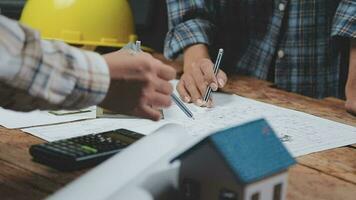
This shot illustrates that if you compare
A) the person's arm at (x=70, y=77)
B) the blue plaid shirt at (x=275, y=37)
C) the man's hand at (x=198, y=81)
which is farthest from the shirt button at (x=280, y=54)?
the person's arm at (x=70, y=77)

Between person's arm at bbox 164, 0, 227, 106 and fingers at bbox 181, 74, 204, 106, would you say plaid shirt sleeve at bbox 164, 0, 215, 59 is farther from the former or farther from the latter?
fingers at bbox 181, 74, 204, 106

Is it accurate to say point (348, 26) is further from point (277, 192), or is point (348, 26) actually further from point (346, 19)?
point (277, 192)

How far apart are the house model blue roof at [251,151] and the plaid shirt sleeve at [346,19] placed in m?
0.90

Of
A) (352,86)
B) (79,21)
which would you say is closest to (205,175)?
(352,86)

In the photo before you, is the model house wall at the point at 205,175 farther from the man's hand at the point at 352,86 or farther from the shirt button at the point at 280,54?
the shirt button at the point at 280,54

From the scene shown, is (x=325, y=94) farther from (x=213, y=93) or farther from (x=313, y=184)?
(x=313, y=184)


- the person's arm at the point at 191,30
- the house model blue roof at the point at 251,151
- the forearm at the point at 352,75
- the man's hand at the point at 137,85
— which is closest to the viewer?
the house model blue roof at the point at 251,151

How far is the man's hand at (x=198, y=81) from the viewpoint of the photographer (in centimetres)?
126

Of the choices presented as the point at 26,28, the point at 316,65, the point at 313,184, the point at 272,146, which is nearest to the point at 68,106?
the point at 26,28

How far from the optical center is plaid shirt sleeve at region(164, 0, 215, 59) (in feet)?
5.29

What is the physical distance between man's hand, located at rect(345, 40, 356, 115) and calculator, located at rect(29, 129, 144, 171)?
578mm

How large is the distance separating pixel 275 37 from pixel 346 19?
23 centimetres

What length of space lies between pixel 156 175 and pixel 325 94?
115cm

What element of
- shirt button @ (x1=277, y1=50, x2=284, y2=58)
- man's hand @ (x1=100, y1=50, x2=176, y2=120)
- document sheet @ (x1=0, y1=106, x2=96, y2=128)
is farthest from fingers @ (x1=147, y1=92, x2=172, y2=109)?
shirt button @ (x1=277, y1=50, x2=284, y2=58)
